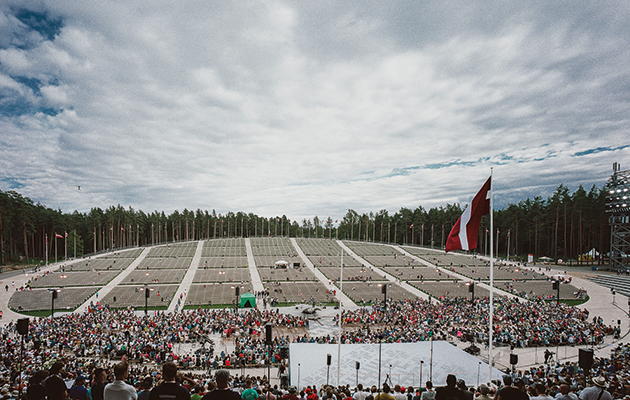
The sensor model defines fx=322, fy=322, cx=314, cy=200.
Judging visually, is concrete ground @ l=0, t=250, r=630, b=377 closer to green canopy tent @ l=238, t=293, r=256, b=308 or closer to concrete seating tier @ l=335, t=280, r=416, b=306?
green canopy tent @ l=238, t=293, r=256, b=308

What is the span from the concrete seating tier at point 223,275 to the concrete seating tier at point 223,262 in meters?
3.50

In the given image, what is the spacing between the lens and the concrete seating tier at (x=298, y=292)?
43531mm

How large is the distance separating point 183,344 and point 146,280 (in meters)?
33.1

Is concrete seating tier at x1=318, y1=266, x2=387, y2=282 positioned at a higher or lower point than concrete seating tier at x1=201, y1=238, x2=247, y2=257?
lower

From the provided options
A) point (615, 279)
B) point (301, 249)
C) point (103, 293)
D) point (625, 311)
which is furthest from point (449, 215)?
point (103, 293)

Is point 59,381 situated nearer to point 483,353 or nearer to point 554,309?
point 483,353

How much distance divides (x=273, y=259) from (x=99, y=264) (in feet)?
115

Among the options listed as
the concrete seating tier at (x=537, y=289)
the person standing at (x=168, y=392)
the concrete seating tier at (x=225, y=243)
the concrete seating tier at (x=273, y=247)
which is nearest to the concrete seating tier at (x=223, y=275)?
the concrete seating tier at (x=273, y=247)

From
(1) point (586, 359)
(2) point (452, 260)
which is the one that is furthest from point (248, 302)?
(2) point (452, 260)

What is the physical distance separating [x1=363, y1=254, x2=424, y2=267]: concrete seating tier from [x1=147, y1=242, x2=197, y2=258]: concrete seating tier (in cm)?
4345

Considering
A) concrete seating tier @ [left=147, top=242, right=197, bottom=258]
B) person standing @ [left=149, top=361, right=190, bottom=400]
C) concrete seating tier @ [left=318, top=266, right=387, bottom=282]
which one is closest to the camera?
person standing @ [left=149, top=361, right=190, bottom=400]

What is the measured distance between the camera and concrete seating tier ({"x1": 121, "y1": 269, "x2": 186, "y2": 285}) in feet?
174

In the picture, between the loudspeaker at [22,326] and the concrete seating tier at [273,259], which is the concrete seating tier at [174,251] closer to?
the concrete seating tier at [273,259]

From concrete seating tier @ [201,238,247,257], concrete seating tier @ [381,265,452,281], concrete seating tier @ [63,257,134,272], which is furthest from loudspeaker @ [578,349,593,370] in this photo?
concrete seating tier @ [201,238,247,257]
